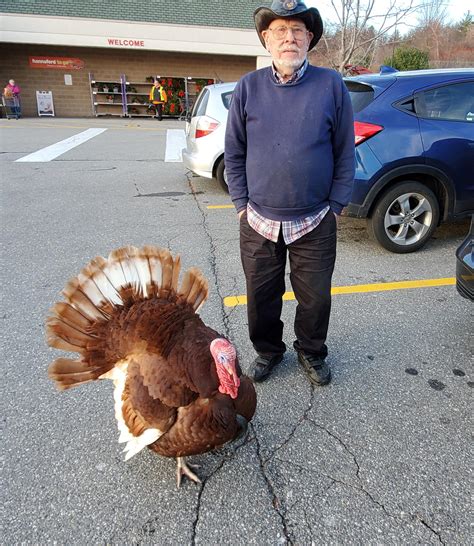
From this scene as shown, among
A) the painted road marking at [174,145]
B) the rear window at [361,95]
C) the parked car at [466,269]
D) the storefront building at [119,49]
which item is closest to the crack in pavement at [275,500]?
the parked car at [466,269]

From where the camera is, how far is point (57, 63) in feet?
70.7

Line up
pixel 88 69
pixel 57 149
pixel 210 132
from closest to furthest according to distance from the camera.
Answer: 1. pixel 210 132
2. pixel 57 149
3. pixel 88 69

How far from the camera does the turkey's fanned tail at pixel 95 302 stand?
1.97 meters

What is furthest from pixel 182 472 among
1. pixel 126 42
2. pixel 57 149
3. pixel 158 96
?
pixel 126 42

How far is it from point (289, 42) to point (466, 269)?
2019 mm

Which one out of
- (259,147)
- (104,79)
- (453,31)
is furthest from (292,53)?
(453,31)

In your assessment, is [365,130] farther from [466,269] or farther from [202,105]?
[202,105]

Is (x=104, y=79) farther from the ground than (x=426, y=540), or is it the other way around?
(x=104, y=79)

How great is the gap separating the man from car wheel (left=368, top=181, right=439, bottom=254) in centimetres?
231

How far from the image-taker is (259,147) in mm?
2301

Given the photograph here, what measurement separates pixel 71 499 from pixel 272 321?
4.98ft

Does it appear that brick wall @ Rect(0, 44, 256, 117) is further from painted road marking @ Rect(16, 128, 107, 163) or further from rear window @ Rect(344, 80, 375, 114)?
rear window @ Rect(344, 80, 375, 114)

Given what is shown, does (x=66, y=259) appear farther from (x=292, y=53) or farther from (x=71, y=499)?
(x=292, y=53)

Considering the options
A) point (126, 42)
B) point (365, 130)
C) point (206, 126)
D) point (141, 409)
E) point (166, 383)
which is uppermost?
point (126, 42)
